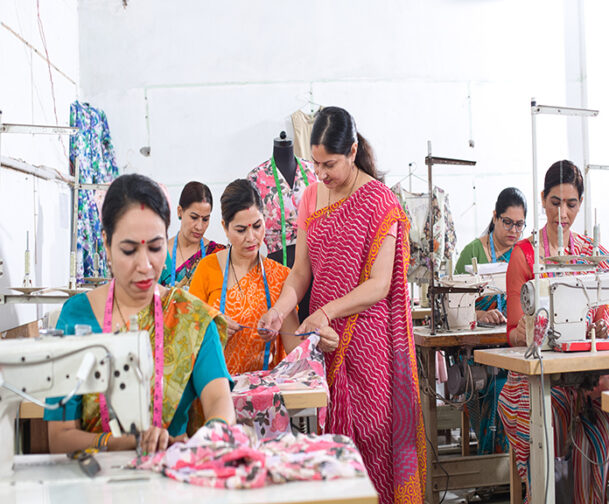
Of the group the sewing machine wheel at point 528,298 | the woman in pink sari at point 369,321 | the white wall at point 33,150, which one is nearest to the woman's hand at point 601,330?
the sewing machine wheel at point 528,298

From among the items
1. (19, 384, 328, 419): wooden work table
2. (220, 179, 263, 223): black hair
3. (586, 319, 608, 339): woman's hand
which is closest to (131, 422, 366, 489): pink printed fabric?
(19, 384, 328, 419): wooden work table

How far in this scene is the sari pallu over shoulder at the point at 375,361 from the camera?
2.49 metres

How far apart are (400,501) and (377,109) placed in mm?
4535

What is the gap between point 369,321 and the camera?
2508mm

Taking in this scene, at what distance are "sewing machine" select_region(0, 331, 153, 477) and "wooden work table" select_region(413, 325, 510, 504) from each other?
2.19m

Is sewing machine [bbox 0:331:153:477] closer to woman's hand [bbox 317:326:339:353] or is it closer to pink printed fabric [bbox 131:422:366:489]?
pink printed fabric [bbox 131:422:366:489]

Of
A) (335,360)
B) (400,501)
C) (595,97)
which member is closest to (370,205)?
(335,360)

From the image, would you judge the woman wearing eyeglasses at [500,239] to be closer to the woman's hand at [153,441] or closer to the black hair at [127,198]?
the black hair at [127,198]

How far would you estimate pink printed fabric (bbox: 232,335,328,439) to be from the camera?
6.52 ft

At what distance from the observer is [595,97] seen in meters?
6.58

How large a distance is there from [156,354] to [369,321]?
3.59 ft

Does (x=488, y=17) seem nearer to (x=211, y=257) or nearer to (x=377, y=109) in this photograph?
(x=377, y=109)

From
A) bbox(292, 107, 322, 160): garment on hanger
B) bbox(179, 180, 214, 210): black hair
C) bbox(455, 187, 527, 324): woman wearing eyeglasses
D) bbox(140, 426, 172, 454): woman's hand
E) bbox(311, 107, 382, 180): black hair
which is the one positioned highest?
bbox(292, 107, 322, 160): garment on hanger

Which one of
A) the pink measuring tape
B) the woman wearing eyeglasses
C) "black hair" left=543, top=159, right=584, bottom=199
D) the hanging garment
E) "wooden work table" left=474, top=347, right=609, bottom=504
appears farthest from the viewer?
→ the hanging garment
